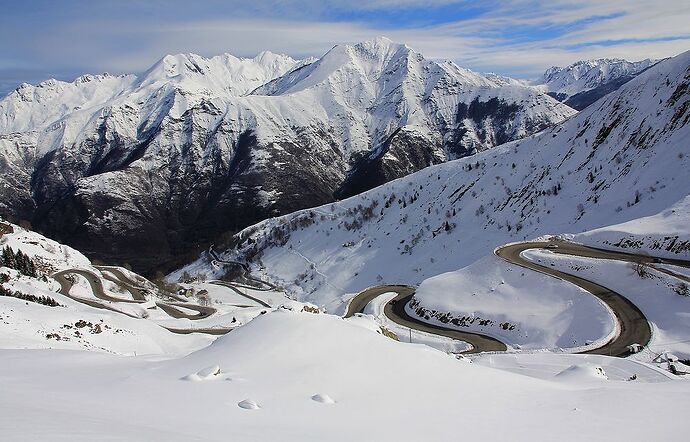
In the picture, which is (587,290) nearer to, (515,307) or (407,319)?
(515,307)

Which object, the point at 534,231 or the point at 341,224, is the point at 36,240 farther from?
the point at 534,231

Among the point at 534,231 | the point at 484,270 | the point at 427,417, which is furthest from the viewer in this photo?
the point at 534,231

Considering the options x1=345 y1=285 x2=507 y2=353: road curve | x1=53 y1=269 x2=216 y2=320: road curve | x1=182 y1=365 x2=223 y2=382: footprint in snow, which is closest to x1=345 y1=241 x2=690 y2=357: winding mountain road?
x1=345 y1=285 x2=507 y2=353: road curve

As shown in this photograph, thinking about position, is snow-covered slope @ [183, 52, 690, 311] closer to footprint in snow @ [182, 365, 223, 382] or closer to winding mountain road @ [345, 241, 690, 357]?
winding mountain road @ [345, 241, 690, 357]

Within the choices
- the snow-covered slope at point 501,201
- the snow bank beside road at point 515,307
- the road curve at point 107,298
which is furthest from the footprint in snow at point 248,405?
the road curve at point 107,298

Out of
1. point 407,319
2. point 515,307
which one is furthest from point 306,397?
point 407,319

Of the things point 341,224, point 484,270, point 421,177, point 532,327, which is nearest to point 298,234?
point 341,224

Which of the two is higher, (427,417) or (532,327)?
(427,417)
